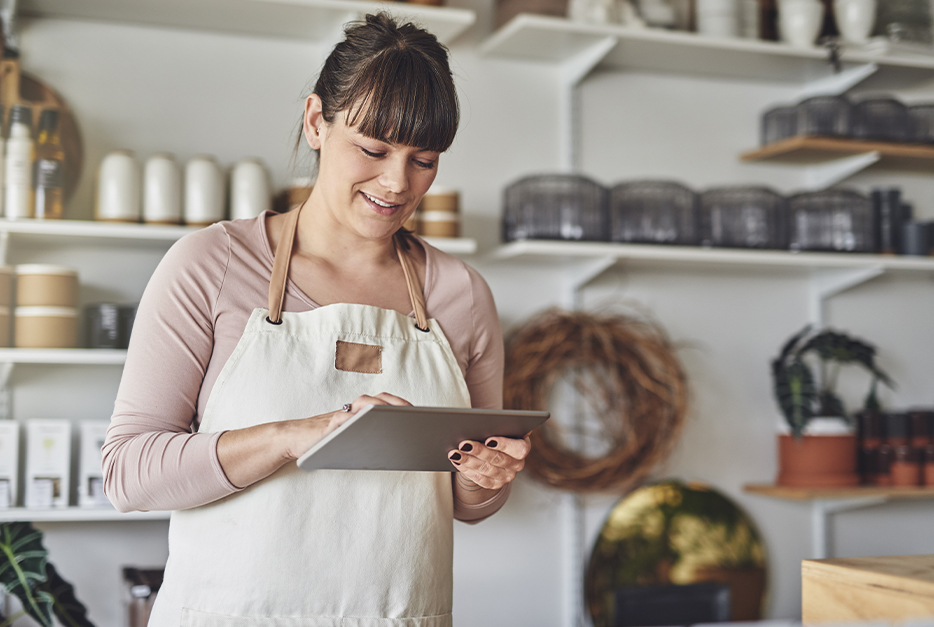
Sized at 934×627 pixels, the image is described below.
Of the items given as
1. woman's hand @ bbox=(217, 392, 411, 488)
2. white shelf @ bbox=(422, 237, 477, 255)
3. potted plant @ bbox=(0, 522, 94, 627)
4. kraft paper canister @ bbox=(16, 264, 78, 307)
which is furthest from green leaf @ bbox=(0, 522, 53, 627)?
white shelf @ bbox=(422, 237, 477, 255)

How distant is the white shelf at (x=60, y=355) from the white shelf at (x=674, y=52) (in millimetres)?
1210

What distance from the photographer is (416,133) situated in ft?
3.75

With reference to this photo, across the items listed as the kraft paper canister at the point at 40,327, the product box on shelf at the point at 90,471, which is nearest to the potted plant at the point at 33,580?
the product box on shelf at the point at 90,471

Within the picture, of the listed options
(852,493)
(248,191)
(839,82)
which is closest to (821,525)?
(852,493)

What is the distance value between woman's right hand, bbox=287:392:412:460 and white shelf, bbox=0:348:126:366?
1045 millimetres

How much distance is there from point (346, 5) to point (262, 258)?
1.03 m

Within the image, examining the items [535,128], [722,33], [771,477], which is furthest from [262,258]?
[771,477]

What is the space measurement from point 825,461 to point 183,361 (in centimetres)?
185

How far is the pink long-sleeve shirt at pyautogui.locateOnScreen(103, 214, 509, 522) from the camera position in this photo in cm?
106

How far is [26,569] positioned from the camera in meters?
1.77

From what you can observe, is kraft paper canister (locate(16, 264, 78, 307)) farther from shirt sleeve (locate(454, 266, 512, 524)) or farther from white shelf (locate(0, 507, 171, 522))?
shirt sleeve (locate(454, 266, 512, 524))

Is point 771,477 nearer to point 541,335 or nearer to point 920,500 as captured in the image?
point 920,500

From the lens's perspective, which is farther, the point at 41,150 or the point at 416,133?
the point at 41,150

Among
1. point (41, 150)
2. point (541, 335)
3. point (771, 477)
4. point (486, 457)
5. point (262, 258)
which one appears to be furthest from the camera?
point (771, 477)
